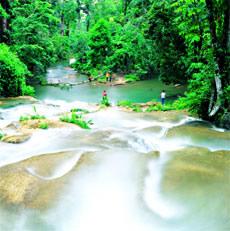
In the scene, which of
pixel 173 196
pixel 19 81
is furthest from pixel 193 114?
pixel 19 81

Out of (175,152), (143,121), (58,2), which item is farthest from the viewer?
(58,2)

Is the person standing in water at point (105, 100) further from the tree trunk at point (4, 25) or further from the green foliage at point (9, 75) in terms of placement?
the tree trunk at point (4, 25)

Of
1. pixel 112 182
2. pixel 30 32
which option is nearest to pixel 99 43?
pixel 30 32

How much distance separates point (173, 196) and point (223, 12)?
901 cm

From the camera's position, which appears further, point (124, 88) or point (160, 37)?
point (124, 88)

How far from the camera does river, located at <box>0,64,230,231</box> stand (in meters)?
4.84

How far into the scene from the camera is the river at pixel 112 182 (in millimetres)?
4840

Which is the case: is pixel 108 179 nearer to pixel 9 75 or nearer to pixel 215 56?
pixel 215 56

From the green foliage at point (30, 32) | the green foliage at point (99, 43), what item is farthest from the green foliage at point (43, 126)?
the green foliage at point (99, 43)

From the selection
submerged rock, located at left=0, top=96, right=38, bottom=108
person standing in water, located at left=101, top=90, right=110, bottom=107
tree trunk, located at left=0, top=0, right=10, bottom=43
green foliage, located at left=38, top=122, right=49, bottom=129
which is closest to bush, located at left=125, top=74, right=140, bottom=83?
tree trunk, located at left=0, top=0, right=10, bottom=43

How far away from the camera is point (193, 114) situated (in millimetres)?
14445

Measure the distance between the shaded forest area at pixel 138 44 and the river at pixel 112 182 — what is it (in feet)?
13.3

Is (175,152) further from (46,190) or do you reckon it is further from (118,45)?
(118,45)

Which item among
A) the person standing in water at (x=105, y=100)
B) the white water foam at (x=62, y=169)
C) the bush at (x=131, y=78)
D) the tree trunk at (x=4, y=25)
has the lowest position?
the bush at (x=131, y=78)
